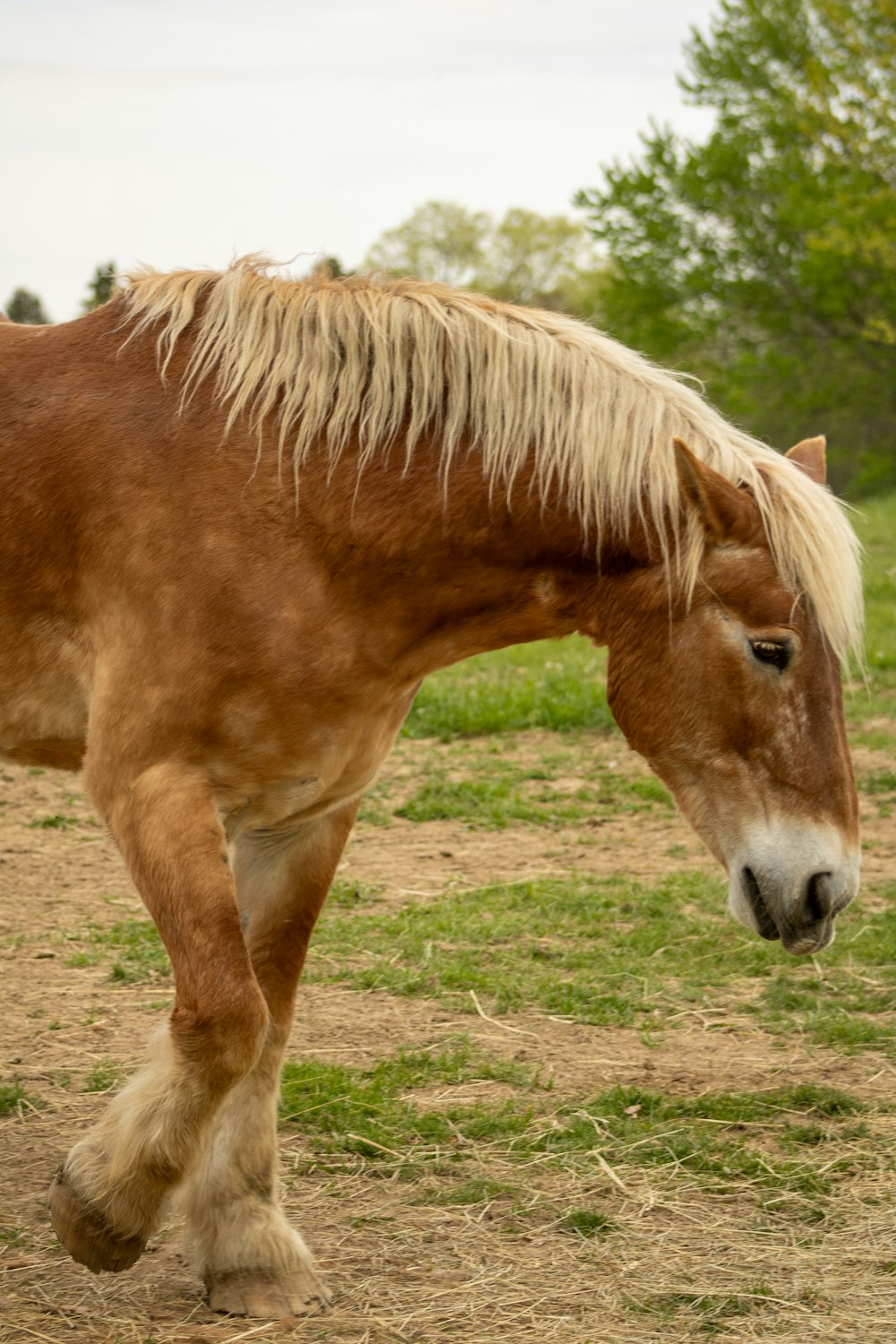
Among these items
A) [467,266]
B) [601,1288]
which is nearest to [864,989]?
[601,1288]

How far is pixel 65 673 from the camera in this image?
3043 mm

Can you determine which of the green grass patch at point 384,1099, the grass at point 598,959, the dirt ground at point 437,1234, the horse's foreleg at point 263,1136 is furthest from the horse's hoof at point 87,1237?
the grass at point 598,959

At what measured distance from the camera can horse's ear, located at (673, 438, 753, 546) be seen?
111 inches

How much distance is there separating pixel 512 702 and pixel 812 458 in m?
5.24

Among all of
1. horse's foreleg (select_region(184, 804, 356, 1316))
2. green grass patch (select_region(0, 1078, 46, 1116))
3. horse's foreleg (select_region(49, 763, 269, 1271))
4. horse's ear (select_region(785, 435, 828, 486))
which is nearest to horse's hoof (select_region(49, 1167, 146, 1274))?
horse's foreleg (select_region(49, 763, 269, 1271))

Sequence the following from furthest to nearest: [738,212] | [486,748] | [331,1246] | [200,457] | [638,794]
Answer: [738,212] → [486,748] → [638,794] → [331,1246] → [200,457]

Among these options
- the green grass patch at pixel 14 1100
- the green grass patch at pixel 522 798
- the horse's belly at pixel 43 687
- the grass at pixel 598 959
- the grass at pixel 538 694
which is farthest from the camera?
the grass at pixel 538 694

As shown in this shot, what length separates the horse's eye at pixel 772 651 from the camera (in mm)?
2908

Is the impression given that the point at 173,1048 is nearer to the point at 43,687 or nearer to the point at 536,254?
the point at 43,687

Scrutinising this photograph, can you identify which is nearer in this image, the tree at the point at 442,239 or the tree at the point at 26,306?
the tree at the point at 26,306

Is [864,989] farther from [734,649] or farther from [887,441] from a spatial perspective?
[887,441]

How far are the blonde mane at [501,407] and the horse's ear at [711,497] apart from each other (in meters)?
0.04

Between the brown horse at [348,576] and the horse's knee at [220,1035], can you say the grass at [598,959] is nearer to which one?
the brown horse at [348,576]

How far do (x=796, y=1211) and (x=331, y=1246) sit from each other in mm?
1099
